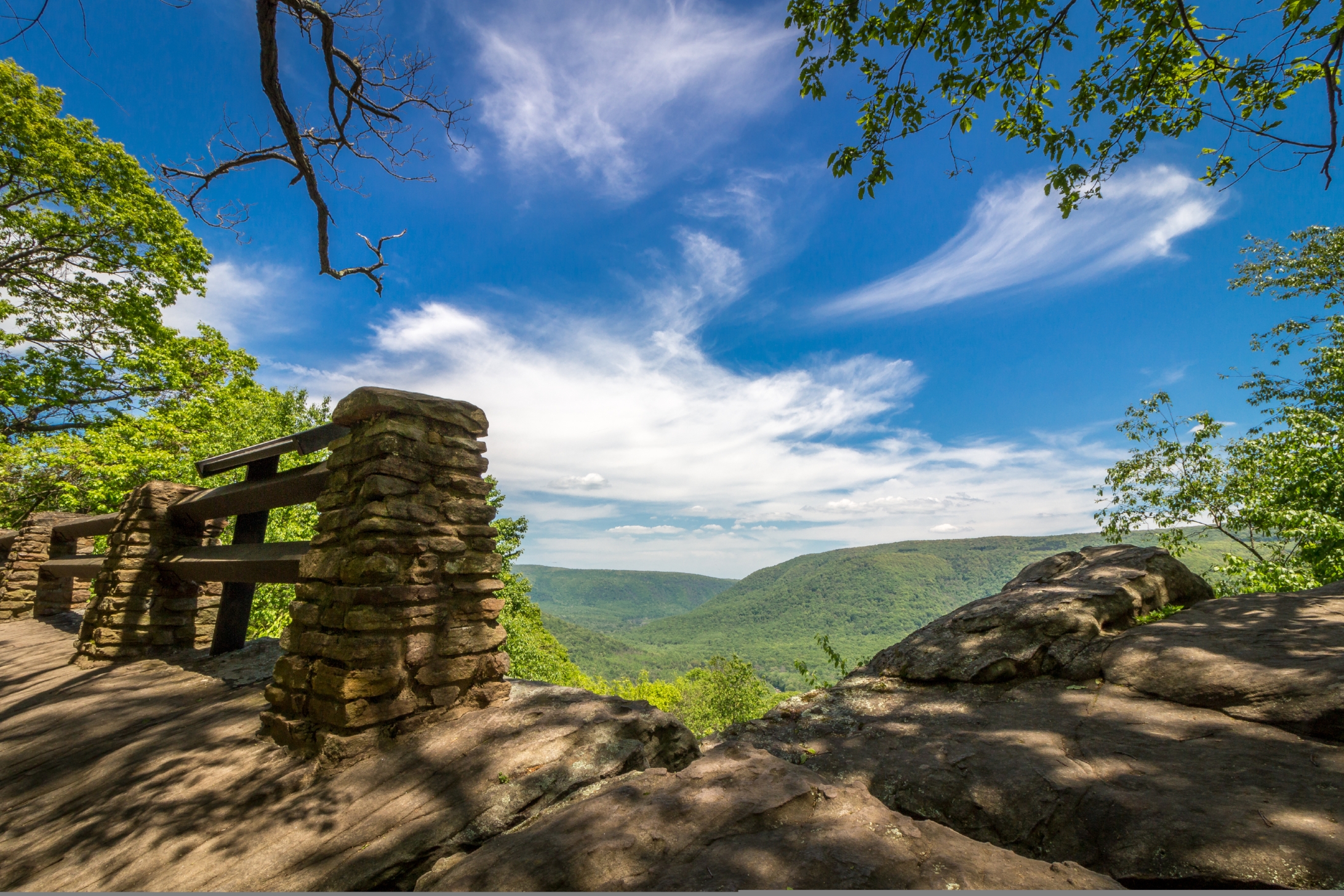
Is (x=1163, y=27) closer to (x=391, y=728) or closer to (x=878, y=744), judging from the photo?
(x=878, y=744)

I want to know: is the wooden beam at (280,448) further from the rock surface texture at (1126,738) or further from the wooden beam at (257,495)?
the rock surface texture at (1126,738)

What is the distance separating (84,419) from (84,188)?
7551 mm

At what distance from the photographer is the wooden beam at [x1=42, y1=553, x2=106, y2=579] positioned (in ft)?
28.9

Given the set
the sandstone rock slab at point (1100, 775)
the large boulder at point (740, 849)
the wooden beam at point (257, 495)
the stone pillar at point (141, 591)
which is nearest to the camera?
the large boulder at point (740, 849)

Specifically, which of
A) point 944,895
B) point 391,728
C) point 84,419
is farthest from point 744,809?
point 84,419

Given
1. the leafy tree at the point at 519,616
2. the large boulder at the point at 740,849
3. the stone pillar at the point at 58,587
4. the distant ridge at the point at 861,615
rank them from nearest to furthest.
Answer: the large boulder at the point at 740,849 < the stone pillar at the point at 58,587 < the leafy tree at the point at 519,616 < the distant ridge at the point at 861,615

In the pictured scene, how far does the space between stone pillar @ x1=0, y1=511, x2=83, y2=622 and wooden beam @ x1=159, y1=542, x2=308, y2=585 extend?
7.81 meters

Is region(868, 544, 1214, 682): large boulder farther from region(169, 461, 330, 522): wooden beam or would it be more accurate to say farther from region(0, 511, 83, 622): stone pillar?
region(0, 511, 83, 622): stone pillar

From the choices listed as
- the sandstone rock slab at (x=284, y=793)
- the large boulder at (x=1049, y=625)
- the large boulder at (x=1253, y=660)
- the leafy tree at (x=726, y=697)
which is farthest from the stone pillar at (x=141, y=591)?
the leafy tree at (x=726, y=697)

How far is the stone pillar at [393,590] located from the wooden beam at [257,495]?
793 millimetres

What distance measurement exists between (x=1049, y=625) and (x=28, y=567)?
61.0ft

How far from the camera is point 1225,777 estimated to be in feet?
8.59

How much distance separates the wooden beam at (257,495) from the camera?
4.44 meters

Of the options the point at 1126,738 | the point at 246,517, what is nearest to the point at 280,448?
the point at 246,517
